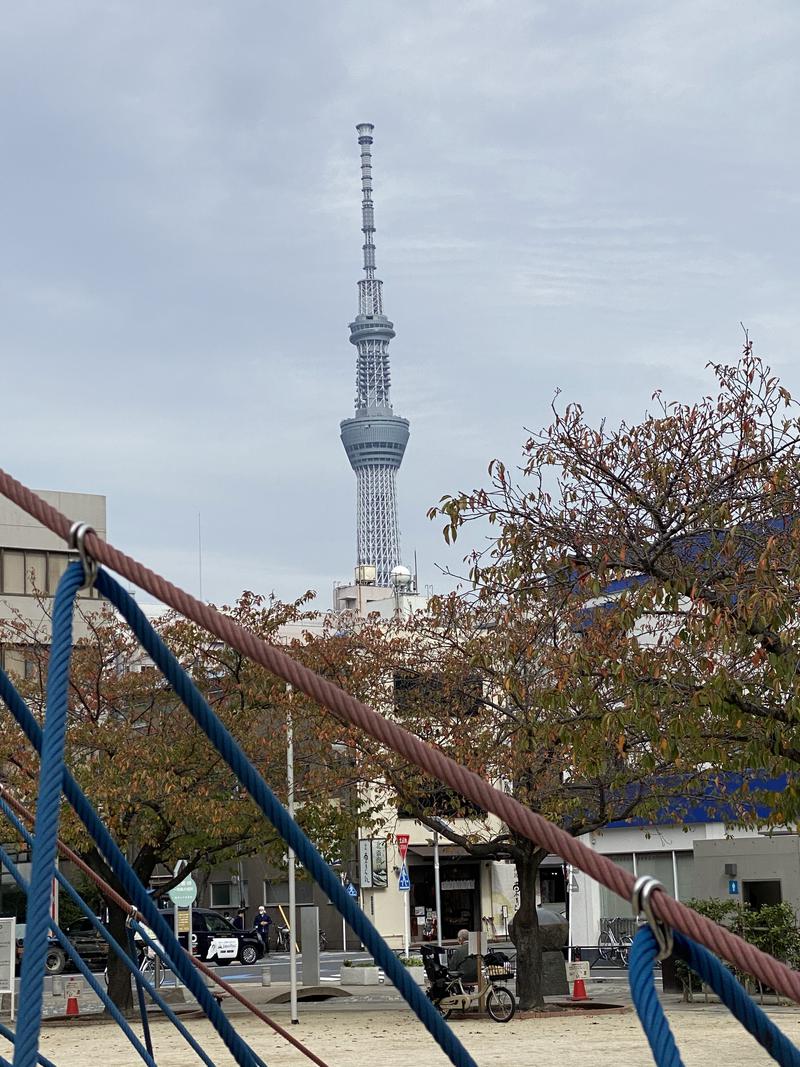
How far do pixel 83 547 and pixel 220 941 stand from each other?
1686 inches

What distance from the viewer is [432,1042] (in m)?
20.4

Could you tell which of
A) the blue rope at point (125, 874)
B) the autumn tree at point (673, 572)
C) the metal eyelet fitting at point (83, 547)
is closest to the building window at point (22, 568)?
the autumn tree at point (673, 572)

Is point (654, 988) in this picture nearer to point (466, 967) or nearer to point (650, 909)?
point (650, 909)

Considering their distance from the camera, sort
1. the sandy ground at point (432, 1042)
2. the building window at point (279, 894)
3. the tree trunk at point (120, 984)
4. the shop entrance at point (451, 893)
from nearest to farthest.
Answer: the sandy ground at point (432, 1042)
the tree trunk at point (120, 984)
the shop entrance at point (451, 893)
the building window at point (279, 894)

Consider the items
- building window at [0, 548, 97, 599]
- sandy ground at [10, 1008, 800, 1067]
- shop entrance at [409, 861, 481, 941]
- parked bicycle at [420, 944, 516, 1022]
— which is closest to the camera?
sandy ground at [10, 1008, 800, 1067]

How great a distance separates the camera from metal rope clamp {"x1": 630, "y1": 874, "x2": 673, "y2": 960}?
2219mm

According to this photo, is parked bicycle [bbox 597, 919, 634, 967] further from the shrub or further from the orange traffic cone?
the shrub

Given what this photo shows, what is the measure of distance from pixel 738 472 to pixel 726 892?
16278mm

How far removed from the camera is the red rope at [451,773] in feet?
7.27

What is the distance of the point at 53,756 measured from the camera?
254 cm

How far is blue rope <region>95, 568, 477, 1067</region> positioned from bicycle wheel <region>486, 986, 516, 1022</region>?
67.1 feet

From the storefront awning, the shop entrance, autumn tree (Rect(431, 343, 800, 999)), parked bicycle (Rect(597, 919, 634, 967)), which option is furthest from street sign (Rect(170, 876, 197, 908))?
the shop entrance

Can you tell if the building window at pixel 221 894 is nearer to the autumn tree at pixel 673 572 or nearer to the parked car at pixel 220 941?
the parked car at pixel 220 941

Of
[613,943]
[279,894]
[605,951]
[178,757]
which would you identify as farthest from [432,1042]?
[279,894]
